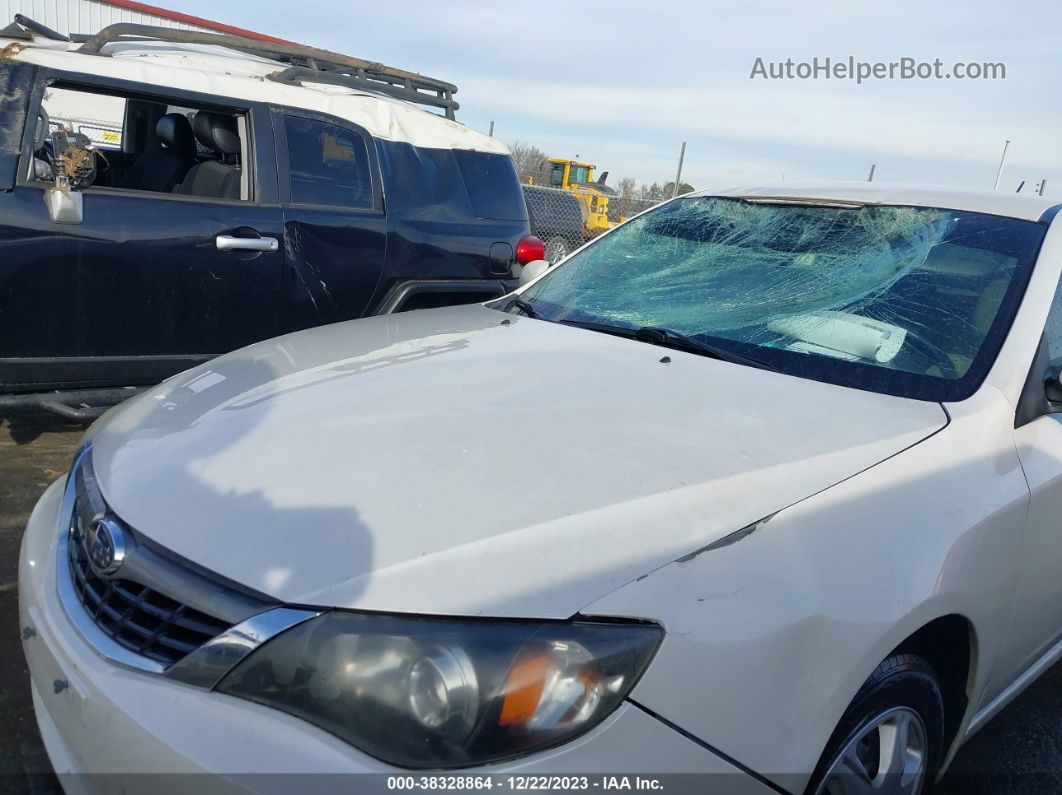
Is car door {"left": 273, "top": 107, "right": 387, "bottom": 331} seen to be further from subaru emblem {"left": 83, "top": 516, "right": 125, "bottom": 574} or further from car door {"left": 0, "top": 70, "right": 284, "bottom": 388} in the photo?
subaru emblem {"left": 83, "top": 516, "right": 125, "bottom": 574}

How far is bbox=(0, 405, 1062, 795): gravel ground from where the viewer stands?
2.13 metres

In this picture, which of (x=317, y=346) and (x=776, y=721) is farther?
(x=317, y=346)

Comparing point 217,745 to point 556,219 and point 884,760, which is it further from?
point 556,219

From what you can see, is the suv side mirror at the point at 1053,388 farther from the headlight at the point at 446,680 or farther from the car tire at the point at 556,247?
the car tire at the point at 556,247

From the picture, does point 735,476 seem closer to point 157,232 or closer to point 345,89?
point 157,232

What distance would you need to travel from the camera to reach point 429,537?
1.44m

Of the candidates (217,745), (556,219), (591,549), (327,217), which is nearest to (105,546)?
(217,745)

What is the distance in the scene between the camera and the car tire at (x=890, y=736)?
5.13 ft

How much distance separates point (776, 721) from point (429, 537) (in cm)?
66

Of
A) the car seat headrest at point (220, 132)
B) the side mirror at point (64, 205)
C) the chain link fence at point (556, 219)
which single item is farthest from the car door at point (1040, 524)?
the chain link fence at point (556, 219)

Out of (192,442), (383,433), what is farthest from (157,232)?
(383,433)

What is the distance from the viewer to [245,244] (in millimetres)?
3971

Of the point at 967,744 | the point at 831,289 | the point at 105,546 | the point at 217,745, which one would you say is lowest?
the point at 967,744

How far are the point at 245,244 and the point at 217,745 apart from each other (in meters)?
3.07
